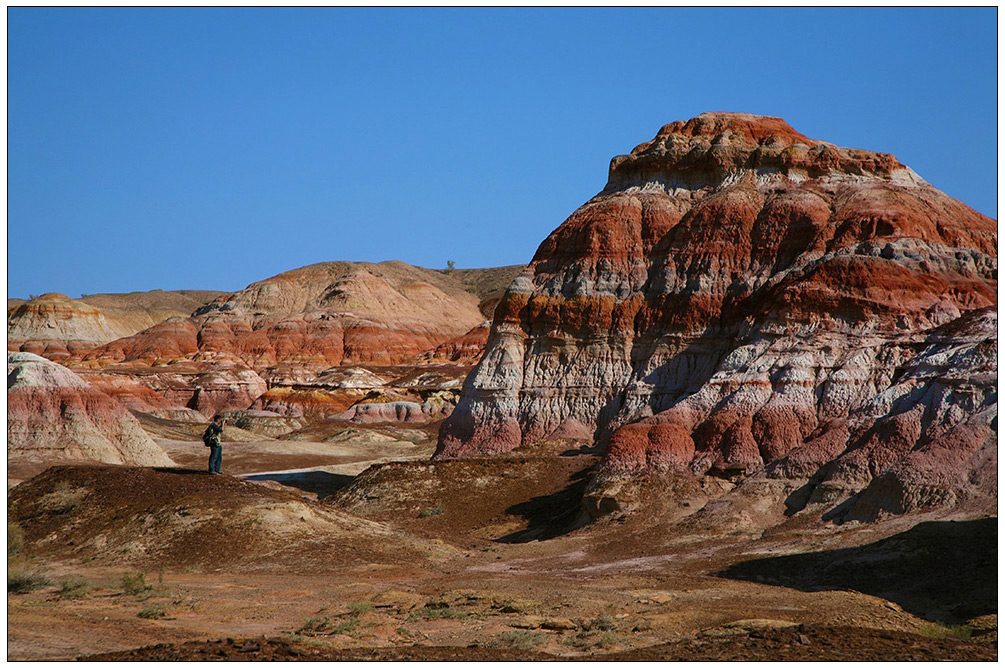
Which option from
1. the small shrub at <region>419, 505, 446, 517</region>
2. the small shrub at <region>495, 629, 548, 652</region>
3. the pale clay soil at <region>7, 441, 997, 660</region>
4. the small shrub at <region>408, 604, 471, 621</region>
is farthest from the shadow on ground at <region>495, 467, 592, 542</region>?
the small shrub at <region>495, 629, 548, 652</region>

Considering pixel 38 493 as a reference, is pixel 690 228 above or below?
above

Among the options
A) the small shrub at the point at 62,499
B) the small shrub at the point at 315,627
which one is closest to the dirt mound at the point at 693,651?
the small shrub at the point at 315,627

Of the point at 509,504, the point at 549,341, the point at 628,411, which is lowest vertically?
the point at 509,504

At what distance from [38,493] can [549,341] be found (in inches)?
747

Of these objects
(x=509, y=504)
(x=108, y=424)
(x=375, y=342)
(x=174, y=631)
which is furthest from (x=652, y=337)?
(x=375, y=342)

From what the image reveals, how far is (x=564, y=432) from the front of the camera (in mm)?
38312

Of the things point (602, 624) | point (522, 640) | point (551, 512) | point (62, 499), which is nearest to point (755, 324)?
point (551, 512)

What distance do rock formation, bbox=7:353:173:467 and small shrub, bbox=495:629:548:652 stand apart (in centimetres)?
2673

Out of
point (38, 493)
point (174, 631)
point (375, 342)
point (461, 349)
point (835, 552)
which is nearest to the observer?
point (174, 631)

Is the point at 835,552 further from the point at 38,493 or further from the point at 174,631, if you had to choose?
the point at 38,493

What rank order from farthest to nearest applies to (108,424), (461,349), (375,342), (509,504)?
1. (375,342)
2. (461,349)
3. (108,424)
4. (509,504)

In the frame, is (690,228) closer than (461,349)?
Yes

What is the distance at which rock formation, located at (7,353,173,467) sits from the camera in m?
37.7

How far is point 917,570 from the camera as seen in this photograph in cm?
1912
